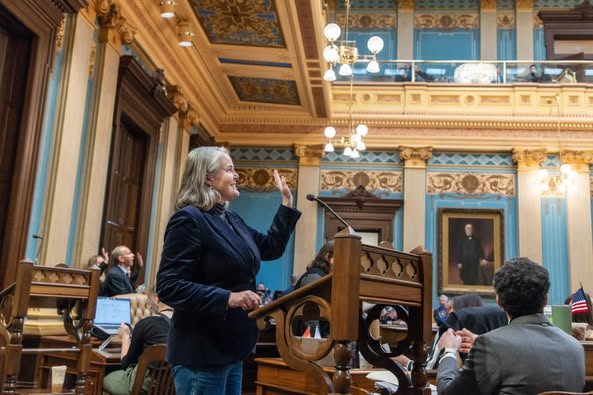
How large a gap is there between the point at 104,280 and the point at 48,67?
8.01 ft

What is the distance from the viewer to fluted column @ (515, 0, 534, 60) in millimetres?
13070

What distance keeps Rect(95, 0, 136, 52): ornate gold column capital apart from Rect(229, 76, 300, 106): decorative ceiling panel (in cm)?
369

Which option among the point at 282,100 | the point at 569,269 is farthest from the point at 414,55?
the point at 569,269

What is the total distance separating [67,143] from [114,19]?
176cm

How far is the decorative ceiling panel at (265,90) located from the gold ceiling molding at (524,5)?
571 centimetres

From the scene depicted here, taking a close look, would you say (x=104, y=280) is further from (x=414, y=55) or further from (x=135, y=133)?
(x=414, y=55)

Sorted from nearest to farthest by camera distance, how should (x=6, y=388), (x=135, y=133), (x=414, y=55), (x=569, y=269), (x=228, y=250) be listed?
(x=228, y=250)
(x=6, y=388)
(x=135, y=133)
(x=569, y=269)
(x=414, y=55)

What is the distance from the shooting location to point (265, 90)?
37.2 ft

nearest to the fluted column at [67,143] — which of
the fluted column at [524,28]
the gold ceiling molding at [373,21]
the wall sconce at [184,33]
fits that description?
the wall sconce at [184,33]

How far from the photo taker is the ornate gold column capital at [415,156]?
12.0 metres

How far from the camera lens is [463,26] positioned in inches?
533

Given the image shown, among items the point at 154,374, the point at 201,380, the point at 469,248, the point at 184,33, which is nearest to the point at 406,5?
the point at 469,248

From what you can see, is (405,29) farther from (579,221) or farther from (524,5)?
(579,221)

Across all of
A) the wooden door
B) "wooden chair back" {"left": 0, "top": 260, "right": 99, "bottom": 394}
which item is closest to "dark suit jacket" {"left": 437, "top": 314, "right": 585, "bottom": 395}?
"wooden chair back" {"left": 0, "top": 260, "right": 99, "bottom": 394}
